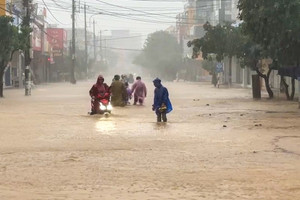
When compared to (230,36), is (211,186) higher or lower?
lower

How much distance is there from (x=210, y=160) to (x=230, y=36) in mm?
35688

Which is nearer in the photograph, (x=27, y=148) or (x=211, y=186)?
(x=211, y=186)

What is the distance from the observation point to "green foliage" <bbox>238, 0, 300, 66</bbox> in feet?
71.2

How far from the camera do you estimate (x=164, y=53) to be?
11031cm

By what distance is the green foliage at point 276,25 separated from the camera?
71.2ft

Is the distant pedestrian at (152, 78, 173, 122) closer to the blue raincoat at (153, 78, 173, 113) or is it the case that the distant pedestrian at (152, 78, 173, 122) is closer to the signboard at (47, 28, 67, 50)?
the blue raincoat at (153, 78, 173, 113)

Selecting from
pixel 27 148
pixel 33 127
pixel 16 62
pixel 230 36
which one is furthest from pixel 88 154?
pixel 16 62

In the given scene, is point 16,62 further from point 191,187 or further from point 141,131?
point 191,187

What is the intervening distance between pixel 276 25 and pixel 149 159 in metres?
13.4

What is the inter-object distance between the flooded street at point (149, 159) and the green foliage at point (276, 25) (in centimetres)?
446

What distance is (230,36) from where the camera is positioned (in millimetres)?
45500

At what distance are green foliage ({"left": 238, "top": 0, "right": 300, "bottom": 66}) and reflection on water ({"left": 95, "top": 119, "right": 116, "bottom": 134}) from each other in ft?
25.1

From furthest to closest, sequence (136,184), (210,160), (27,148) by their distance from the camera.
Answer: (27,148), (210,160), (136,184)

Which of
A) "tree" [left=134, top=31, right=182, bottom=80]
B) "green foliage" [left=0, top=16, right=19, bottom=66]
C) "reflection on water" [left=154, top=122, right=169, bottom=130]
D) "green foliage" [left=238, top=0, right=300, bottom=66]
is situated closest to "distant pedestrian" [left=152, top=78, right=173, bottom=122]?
"reflection on water" [left=154, top=122, right=169, bottom=130]
